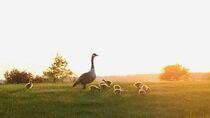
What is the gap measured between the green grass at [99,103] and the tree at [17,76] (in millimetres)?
19785

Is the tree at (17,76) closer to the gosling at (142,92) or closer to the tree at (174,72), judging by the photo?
the gosling at (142,92)

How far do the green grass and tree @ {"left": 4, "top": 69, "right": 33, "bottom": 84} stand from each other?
19.8 meters

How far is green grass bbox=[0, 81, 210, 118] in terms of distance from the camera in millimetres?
34500

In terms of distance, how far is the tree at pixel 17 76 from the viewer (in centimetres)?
6269

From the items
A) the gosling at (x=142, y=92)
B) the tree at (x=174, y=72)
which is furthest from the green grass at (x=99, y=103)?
the tree at (x=174, y=72)

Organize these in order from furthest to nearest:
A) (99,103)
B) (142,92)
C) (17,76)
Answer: (17,76)
(142,92)
(99,103)

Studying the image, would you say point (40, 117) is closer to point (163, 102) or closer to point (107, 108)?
point (107, 108)

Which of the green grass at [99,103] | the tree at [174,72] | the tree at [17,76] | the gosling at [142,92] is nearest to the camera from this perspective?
the green grass at [99,103]

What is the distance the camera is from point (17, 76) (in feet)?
209

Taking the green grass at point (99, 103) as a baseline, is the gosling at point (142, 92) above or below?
above

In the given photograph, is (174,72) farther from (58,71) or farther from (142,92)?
(142,92)

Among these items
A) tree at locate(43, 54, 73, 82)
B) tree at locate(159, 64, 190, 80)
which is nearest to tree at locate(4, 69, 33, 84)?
tree at locate(43, 54, 73, 82)

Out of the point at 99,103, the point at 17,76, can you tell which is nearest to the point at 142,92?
the point at 99,103

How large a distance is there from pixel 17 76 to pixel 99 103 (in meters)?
28.9
